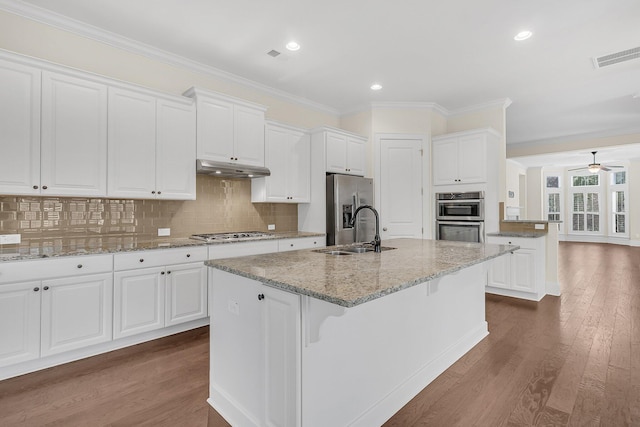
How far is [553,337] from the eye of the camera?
3.02 m

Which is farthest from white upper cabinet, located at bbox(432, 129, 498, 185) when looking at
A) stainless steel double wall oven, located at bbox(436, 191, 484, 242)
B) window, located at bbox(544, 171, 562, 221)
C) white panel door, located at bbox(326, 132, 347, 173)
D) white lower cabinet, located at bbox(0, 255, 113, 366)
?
window, located at bbox(544, 171, 562, 221)

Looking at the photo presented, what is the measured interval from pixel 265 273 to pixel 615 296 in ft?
16.6

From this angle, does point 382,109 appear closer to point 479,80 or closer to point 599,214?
point 479,80

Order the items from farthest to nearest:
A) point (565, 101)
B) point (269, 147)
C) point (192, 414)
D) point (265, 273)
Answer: point (565, 101), point (269, 147), point (192, 414), point (265, 273)

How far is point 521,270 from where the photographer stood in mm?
4266

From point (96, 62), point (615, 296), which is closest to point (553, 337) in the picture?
point (615, 296)

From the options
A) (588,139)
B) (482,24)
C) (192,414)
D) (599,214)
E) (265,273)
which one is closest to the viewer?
(265,273)

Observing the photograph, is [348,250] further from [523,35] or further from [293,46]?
[523,35]

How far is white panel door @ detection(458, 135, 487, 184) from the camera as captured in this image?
4.55 meters

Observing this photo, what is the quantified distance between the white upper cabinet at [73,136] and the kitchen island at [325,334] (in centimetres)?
166

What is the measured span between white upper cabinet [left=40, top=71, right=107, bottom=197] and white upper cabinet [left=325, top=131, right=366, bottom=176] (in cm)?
260

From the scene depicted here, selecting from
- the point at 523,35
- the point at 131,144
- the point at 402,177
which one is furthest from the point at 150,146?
the point at 523,35

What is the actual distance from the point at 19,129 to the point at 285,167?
2.58 metres

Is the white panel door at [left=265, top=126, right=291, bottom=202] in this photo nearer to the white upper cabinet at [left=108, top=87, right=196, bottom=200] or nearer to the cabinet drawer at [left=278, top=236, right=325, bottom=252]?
the cabinet drawer at [left=278, top=236, right=325, bottom=252]
